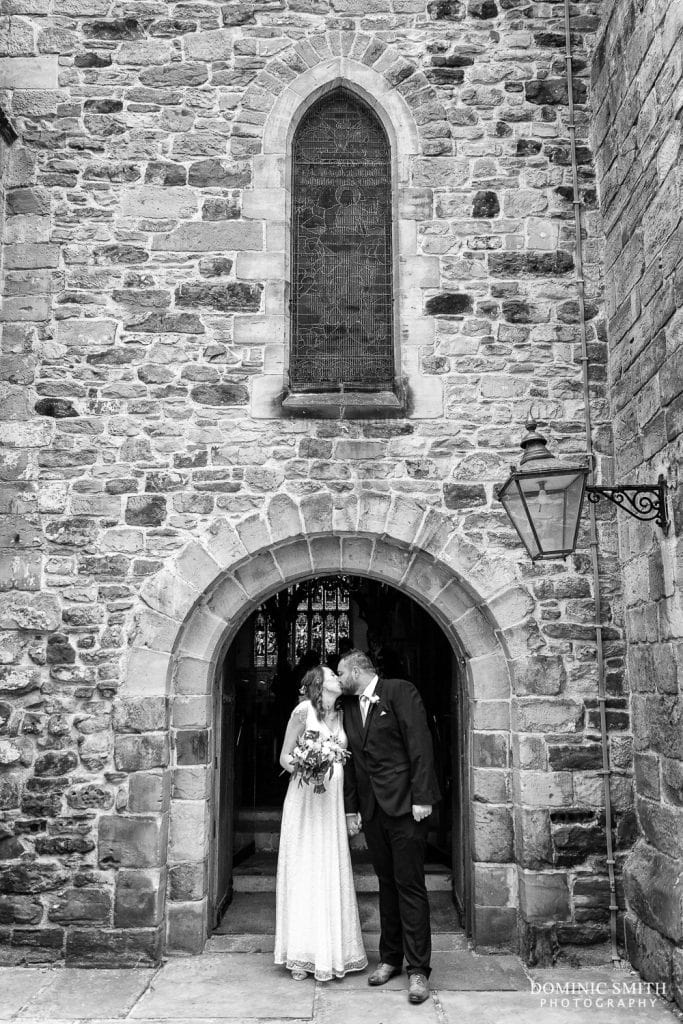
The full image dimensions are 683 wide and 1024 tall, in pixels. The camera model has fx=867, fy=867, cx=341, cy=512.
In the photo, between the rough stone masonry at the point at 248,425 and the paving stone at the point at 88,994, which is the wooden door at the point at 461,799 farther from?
the paving stone at the point at 88,994

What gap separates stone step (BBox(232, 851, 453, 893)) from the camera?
675 centimetres

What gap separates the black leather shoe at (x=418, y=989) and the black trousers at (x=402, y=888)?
0.04 m

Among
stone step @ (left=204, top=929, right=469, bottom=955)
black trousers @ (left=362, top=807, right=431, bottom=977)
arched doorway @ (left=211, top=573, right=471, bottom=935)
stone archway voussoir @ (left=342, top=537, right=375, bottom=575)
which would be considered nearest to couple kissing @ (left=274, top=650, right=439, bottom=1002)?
black trousers @ (left=362, top=807, right=431, bottom=977)

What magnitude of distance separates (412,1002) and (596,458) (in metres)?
3.49

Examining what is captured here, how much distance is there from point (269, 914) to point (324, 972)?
1390 millimetres

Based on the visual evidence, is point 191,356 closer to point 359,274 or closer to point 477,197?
point 359,274

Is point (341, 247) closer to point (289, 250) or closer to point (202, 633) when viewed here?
point (289, 250)

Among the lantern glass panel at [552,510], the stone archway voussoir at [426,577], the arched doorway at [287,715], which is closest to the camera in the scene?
the lantern glass panel at [552,510]

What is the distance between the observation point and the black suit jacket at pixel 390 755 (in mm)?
4875

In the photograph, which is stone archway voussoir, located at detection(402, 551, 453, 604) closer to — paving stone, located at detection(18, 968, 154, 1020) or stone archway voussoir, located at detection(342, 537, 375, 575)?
stone archway voussoir, located at detection(342, 537, 375, 575)

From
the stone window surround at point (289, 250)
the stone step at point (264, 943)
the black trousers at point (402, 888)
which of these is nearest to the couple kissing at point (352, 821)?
the black trousers at point (402, 888)

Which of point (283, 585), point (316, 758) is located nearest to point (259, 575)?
point (283, 585)

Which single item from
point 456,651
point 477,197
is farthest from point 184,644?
point 477,197

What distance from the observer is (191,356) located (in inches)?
232
